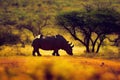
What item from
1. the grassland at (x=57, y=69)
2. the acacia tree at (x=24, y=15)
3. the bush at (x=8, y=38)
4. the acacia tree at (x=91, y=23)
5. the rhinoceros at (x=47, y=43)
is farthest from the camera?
the acacia tree at (x=24, y=15)

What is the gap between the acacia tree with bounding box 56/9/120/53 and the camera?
88.8 ft

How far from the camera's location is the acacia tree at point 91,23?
27078 mm

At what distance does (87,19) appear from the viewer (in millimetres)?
27641

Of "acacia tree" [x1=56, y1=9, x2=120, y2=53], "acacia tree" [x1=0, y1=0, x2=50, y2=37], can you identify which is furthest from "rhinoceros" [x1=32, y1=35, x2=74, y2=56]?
"acacia tree" [x1=0, y1=0, x2=50, y2=37]

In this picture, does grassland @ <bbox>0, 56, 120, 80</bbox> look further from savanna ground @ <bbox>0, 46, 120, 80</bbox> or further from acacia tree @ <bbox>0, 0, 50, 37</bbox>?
acacia tree @ <bbox>0, 0, 50, 37</bbox>

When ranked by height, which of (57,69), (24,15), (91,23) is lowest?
(57,69)

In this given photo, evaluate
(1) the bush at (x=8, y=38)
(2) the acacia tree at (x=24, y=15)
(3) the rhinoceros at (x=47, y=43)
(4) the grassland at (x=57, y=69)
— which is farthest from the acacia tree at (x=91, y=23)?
(4) the grassland at (x=57, y=69)

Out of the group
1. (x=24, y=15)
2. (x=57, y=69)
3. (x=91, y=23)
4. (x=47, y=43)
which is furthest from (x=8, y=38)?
(x=57, y=69)

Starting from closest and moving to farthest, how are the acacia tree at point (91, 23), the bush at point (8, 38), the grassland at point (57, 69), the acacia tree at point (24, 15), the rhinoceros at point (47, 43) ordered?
the grassland at point (57, 69) < the rhinoceros at point (47, 43) < the acacia tree at point (91, 23) < the bush at point (8, 38) < the acacia tree at point (24, 15)

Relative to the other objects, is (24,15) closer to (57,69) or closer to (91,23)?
(91,23)

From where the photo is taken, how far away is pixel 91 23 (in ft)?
89.8

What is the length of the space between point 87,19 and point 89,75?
8.35m

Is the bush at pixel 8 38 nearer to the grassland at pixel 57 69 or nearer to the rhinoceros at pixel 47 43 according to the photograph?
the rhinoceros at pixel 47 43

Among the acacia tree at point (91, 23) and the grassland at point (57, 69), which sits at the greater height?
the acacia tree at point (91, 23)
